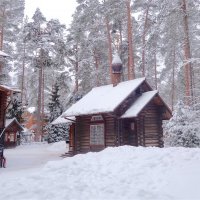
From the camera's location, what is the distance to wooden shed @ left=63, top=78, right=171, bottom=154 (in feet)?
65.7

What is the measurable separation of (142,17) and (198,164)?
26884 mm

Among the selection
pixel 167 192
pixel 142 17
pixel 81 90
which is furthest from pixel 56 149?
pixel 167 192

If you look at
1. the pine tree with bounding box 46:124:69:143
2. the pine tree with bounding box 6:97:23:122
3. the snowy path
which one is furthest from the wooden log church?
the pine tree with bounding box 6:97:23:122

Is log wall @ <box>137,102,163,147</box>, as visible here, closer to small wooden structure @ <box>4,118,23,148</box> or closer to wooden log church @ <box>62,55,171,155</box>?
wooden log church @ <box>62,55,171,155</box>

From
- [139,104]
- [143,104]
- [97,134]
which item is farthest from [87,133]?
[143,104]

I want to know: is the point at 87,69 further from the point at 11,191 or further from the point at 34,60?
the point at 11,191

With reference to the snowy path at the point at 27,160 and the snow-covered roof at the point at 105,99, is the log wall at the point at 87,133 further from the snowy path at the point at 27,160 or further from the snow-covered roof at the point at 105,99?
the snowy path at the point at 27,160

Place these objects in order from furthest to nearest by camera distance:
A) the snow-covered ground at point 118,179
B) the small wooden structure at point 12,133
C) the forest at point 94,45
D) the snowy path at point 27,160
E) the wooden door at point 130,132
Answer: the small wooden structure at point 12,133 → the forest at point 94,45 → the wooden door at point 130,132 → the snowy path at point 27,160 → the snow-covered ground at point 118,179

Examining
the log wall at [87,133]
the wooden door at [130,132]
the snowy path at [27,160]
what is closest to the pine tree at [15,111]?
the snowy path at [27,160]

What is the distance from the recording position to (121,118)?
19828 millimetres

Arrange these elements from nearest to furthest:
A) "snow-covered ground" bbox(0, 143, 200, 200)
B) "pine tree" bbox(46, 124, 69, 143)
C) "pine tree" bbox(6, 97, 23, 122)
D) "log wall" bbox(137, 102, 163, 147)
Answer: "snow-covered ground" bbox(0, 143, 200, 200), "log wall" bbox(137, 102, 163, 147), "pine tree" bbox(46, 124, 69, 143), "pine tree" bbox(6, 97, 23, 122)

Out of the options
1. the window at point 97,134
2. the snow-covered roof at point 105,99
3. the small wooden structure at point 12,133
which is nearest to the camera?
the snow-covered roof at point 105,99

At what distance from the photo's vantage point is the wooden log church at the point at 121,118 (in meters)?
20.0

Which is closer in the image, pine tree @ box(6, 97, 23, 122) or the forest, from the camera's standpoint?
the forest
